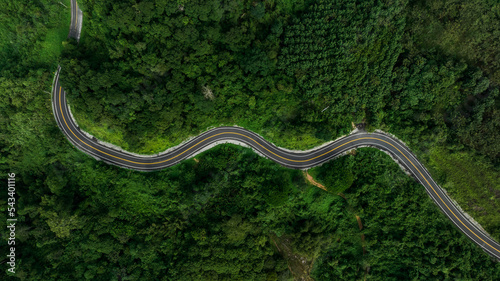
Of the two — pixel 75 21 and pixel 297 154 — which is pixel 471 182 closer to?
pixel 297 154

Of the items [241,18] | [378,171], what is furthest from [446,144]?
[241,18]

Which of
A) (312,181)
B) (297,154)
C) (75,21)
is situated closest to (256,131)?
(297,154)

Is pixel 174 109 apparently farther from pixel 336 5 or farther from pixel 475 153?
pixel 475 153

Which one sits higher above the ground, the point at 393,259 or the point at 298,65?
the point at 298,65

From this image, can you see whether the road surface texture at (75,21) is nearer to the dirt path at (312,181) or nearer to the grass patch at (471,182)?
the dirt path at (312,181)

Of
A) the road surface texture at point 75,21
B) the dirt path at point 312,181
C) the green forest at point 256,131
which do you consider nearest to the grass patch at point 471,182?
the green forest at point 256,131

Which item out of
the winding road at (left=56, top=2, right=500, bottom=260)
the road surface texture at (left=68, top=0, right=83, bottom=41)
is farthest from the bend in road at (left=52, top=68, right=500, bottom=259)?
the road surface texture at (left=68, top=0, right=83, bottom=41)
